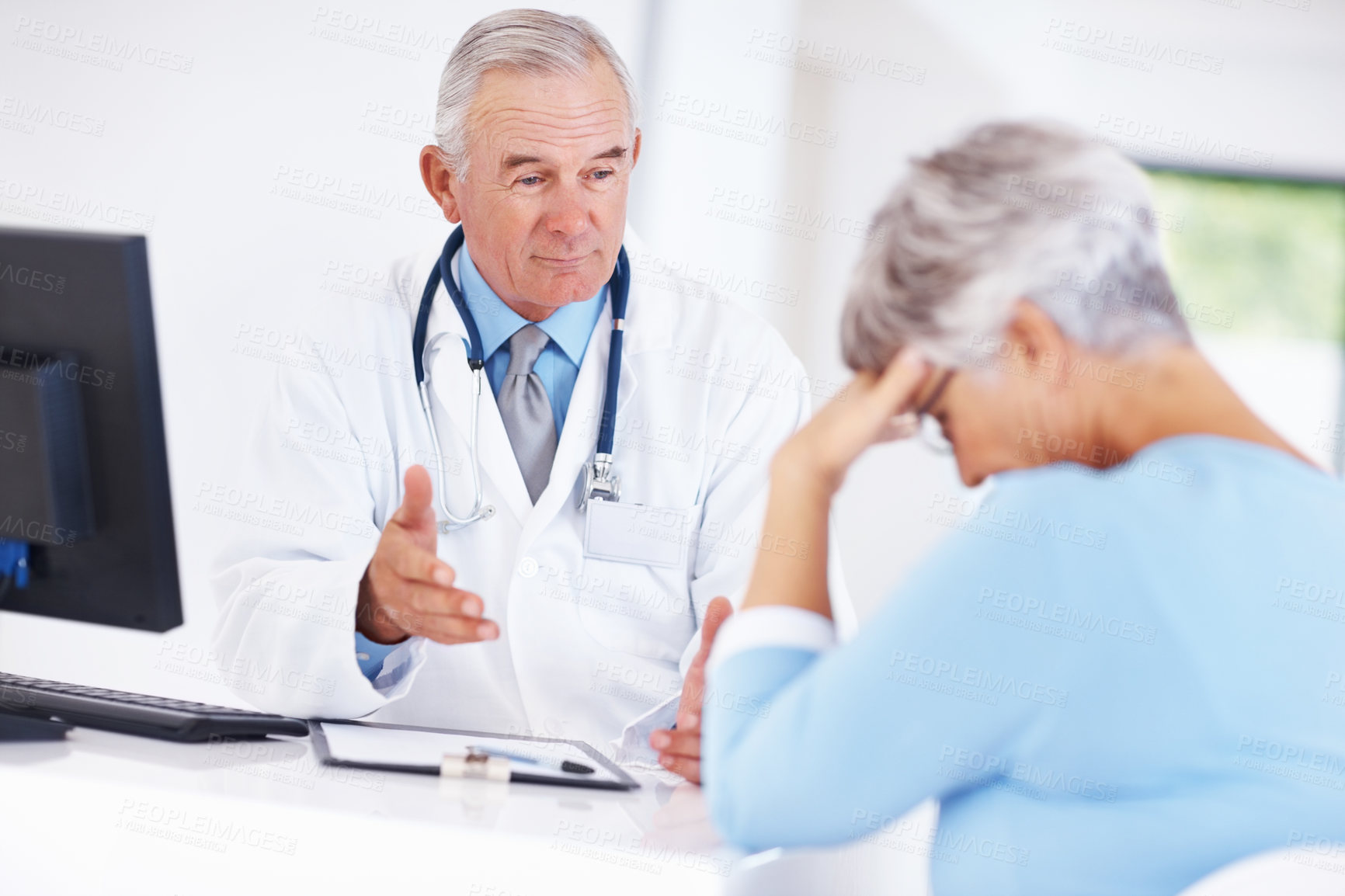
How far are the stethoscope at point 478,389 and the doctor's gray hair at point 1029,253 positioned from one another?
0.67 meters

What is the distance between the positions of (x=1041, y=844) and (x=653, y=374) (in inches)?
41.5

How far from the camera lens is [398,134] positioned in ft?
6.87

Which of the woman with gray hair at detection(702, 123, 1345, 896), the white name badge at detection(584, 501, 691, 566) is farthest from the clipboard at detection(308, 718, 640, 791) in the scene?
the white name badge at detection(584, 501, 691, 566)

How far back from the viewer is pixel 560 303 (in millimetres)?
1768

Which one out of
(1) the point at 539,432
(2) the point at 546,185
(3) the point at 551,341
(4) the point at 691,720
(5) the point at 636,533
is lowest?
(4) the point at 691,720

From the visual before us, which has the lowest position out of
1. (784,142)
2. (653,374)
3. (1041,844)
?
(1041,844)

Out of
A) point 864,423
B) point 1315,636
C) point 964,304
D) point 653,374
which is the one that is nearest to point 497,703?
point 653,374

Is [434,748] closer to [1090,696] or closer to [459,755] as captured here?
[459,755]

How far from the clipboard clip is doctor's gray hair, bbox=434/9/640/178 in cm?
101

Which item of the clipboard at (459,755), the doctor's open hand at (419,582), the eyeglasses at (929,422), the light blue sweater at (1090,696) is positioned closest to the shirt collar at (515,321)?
the doctor's open hand at (419,582)

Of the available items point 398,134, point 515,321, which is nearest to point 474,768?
point 515,321

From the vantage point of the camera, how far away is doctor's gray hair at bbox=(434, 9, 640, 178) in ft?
5.56

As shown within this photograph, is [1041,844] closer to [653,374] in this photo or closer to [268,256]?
[653,374]

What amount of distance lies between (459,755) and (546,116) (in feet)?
3.32
